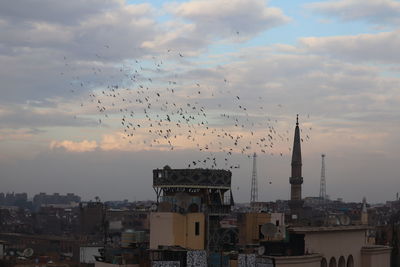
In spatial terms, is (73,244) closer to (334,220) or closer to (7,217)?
(334,220)

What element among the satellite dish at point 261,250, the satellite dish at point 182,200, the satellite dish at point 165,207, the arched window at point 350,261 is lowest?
the arched window at point 350,261

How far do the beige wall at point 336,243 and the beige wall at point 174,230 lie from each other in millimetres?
7071

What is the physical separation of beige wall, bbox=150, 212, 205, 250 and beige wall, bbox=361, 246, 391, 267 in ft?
46.4

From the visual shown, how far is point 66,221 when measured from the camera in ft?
620

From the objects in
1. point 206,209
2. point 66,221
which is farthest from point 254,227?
point 66,221

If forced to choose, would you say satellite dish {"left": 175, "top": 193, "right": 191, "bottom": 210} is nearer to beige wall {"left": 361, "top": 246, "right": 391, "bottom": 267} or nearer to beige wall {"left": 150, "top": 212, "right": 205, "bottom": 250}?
beige wall {"left": 150, "top": 212, "right": 205, "bottom": 250}

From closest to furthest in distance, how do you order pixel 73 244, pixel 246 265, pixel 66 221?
pixel 246 265 → pixel 73 244 → pixel 66 221

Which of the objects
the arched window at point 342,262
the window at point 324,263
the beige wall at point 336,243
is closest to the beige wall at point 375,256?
the beige wall at point 336,243

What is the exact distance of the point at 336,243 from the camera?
47.8m

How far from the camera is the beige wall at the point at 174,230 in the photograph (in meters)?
43.6

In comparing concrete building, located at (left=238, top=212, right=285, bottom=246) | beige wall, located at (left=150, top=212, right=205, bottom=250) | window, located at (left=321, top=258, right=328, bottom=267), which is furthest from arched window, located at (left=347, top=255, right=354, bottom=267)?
beige wall, located at (left=150, top=212, right=205, bottom=250)

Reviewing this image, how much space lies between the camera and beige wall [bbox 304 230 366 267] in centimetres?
4459

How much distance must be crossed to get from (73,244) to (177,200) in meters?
64.1

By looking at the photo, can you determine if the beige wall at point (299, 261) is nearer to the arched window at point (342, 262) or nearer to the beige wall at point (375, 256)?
the arched window at point (342, 262)
